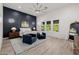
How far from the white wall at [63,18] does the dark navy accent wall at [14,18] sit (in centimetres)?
30

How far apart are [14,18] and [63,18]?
66.0 inches

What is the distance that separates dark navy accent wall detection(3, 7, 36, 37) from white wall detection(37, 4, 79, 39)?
296 millimetres

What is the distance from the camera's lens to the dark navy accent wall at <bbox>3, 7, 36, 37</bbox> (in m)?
2.18

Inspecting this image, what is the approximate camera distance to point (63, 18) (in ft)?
8.02

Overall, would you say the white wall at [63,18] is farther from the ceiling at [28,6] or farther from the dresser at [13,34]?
the dresser at [13,34]

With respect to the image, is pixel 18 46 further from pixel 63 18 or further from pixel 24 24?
pixel 63 18

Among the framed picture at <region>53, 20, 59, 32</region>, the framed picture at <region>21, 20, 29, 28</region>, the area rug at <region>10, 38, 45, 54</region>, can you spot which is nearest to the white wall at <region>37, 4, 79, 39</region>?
the framed picture at <region>53, 20, 59, 32</region>

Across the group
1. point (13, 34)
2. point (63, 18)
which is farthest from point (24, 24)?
point (63, 18)

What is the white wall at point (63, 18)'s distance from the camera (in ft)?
7.15

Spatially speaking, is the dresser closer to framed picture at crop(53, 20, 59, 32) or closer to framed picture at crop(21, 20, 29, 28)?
framed picture at crop(21, 20, 29, 28)

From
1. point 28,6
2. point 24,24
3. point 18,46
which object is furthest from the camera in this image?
point 18,46

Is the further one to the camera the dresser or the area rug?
the area rug

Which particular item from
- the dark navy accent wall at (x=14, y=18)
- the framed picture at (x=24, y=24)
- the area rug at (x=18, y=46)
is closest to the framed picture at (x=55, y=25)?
the dark navy accent wall at (x=14, y=18)
